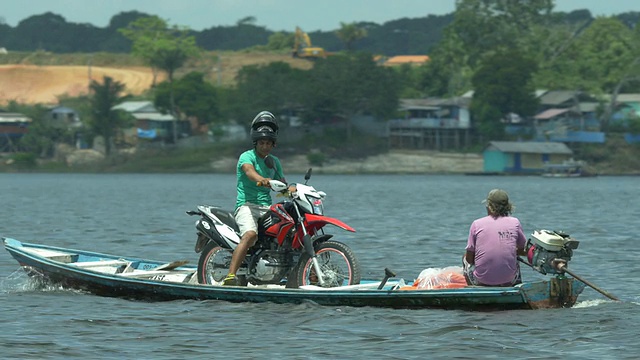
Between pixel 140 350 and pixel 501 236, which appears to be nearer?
pixel 140 350

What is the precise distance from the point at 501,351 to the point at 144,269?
7.04 m

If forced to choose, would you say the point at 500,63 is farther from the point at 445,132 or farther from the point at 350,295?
the point at 350,295

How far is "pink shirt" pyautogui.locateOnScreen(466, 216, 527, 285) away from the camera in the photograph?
14.9 meters

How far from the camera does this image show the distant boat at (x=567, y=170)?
11875 cm

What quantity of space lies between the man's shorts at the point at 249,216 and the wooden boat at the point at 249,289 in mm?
764

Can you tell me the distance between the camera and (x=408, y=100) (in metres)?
131

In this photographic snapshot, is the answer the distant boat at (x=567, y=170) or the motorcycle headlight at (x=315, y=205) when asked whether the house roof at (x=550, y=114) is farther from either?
the motorcycle headlight at (x=315, y=205)

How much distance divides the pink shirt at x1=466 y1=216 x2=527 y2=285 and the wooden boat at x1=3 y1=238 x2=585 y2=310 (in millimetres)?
Result: 265

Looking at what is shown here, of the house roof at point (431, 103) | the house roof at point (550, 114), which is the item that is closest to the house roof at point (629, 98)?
the house roof at point (550, 114)

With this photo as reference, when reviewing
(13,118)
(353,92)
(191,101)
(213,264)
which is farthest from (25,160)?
(213,264)

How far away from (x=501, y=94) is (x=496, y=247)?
10835 centimetres

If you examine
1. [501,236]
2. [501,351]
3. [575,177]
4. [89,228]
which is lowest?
[575,177]

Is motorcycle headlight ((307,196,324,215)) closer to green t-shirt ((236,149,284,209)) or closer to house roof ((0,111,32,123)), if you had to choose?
green t-shirt ((236,149,284,209))

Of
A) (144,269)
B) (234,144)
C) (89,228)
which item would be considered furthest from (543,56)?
(144,269)
